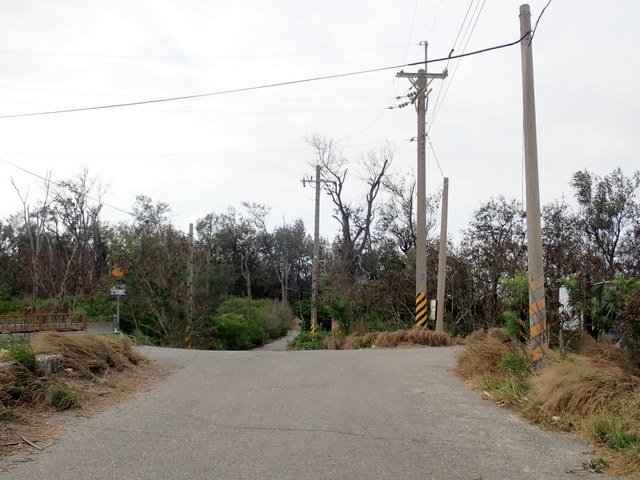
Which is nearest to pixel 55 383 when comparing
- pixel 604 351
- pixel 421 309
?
pixel 604 351

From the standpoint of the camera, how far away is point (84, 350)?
10.9 meters

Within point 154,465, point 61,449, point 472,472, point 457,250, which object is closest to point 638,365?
point 472,472

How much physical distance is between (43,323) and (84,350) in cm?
1591

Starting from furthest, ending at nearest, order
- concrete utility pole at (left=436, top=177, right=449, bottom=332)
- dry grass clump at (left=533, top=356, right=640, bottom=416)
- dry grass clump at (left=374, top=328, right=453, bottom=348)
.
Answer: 1. concrete utility pole at (left=436, top=177, right=449, bottom=332)
2. dry grass clump at (left=374, top=328, right=453, bottom=348)
3. dry grass clump at (left=533, top=356, right=640, bottom=416)

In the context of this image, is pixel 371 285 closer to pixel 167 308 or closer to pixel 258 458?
pixel 167 308

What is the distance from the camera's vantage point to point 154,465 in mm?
5969

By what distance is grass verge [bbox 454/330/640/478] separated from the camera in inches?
246

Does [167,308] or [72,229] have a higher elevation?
[72,229]

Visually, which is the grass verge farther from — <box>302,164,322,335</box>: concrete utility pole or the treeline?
<box>302,164,322,335</box>: concrete utility pole

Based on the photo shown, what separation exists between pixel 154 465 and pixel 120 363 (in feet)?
20.9

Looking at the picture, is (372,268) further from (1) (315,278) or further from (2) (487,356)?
(2) (487,356)

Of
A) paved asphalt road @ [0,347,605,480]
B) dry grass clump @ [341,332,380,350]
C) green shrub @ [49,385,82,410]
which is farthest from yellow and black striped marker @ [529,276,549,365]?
dry grass clump @ [341,332,380,350]

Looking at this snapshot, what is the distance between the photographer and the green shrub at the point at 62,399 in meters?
8.37

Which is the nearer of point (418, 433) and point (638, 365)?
point (418, 433)
